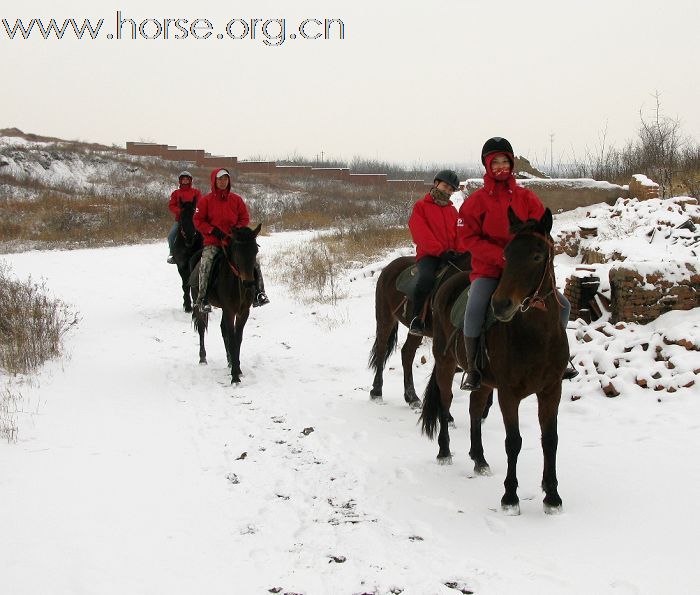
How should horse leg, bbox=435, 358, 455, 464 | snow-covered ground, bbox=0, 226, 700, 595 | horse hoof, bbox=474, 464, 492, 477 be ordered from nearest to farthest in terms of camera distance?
snow-covered ground, bbox=0, 226, 700, 595 → horse hoof, bbox=474, 464, 492, 477 → horse leg, bbox=435, 358, 455, 464

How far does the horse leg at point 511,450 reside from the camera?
460 centimetres

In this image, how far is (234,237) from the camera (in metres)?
8.61

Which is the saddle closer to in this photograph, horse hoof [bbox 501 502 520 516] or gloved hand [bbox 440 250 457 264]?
gloved hand [bbox 440 250 457 264]

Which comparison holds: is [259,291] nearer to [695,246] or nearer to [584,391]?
[584,391]

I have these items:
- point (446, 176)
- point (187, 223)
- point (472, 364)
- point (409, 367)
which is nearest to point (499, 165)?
point (472, 364)

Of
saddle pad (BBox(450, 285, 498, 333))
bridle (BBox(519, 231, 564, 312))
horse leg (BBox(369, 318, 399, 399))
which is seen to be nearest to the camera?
bridle (BBox(519, 231, 564, 312))

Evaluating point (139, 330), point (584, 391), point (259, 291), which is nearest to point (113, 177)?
point (139, 330)

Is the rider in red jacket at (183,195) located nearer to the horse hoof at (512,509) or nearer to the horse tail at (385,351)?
the horse tail at (385,351)

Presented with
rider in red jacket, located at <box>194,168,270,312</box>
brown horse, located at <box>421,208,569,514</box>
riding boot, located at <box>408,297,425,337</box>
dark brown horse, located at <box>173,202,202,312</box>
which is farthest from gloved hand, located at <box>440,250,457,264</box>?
dark brown horse, located at <box>173,202,202,312</box>

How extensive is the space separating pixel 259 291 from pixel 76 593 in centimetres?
588

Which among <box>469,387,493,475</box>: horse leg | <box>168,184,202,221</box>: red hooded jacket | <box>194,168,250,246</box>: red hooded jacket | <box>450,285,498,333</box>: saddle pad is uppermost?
<box>168,184,202,221</box>: red hooded jacket

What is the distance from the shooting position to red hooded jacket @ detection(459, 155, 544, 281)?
15.6 ft

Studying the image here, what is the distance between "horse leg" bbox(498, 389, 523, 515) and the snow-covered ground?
0.11 m

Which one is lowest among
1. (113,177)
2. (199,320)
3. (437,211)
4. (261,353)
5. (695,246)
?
(261,353)
